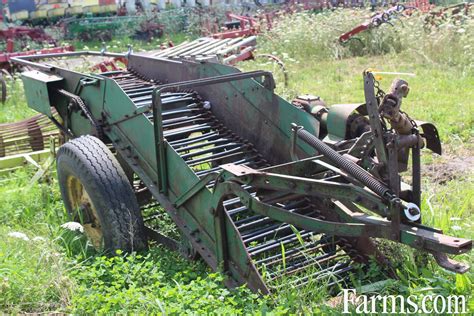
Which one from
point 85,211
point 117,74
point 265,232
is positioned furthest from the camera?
point 117,74

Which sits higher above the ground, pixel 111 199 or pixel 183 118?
pixel 183 118

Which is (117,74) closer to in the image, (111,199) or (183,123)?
(183,123)

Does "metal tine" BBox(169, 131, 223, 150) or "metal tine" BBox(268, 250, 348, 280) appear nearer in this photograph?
"metal tine" BBox(268, 250, 348, 280)

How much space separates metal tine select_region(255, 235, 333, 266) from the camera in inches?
157

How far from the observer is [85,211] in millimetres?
4676

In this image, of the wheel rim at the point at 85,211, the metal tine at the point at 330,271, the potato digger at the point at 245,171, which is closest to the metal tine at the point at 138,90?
the potato digger at the point at 245,171

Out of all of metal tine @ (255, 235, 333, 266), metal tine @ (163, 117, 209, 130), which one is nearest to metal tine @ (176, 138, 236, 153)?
metal tine @ (163, 117, 209, 130)

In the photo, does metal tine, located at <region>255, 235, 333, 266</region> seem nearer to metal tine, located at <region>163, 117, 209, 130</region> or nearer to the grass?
the grass

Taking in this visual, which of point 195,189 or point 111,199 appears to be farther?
point 111,199

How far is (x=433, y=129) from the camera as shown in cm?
379

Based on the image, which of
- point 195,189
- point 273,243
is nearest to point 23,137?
point 195,189

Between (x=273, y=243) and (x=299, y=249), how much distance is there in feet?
0.58

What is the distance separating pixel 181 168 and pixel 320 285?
1229 mm

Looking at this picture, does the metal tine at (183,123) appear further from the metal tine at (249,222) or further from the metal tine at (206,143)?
the metal tine at (249,222)
